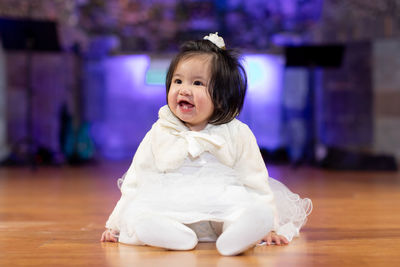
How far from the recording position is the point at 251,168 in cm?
189

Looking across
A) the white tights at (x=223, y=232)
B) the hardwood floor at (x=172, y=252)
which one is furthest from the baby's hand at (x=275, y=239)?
the white tights at (x=223, y=232)

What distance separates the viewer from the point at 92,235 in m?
2.09

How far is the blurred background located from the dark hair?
15.1 ft

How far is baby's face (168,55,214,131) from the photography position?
188 cm

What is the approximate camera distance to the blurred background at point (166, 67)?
7.01m

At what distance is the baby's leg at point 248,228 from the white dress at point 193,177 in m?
0.13

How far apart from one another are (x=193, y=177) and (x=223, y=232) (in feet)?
0.93

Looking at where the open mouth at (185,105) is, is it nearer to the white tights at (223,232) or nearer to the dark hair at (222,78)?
the dark hair at (222,78)

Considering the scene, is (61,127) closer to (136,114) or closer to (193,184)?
(136,114)

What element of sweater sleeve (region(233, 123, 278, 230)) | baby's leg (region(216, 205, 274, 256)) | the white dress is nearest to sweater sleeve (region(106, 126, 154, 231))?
the white dress

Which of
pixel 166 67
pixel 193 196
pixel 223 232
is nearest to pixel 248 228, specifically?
pixel 223 232

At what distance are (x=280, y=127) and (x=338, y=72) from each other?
48.2 inches

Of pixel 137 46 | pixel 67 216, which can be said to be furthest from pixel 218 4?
pixel 67 216

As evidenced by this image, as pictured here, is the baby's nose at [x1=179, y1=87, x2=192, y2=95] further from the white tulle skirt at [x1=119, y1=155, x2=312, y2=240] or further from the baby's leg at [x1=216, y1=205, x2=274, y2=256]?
the baby's leg at [x1=216, y1=205, x2=274, y2=256]
